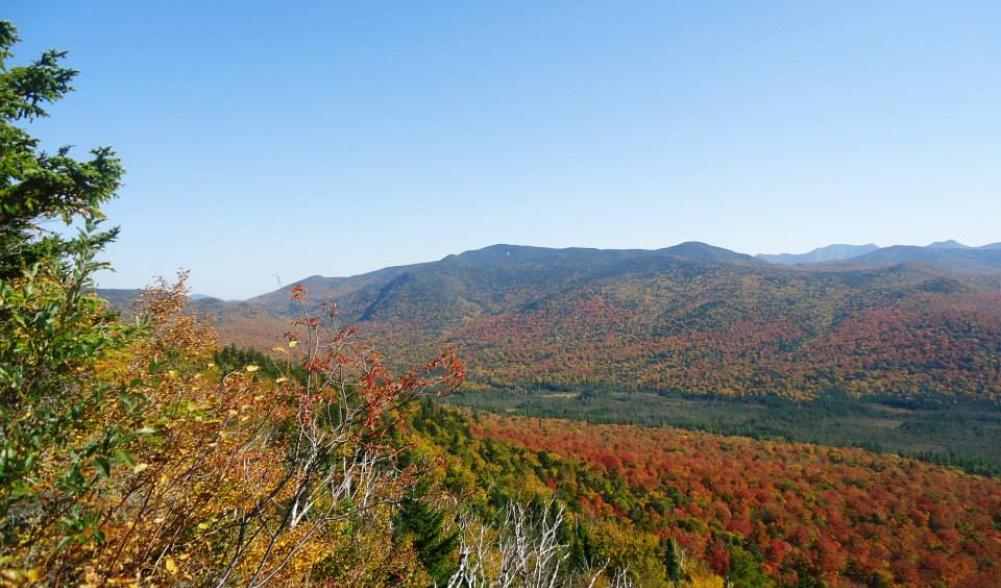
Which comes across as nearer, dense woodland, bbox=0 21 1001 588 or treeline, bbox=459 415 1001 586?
dense woodland, bbox=0 21 1001 588

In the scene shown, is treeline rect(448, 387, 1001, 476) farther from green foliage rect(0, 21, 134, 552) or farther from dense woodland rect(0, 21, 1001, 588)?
green foliage rect(0, 21, 134, 552)

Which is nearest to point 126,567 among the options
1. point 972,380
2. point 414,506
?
point 414,506

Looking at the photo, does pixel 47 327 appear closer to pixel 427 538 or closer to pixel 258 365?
pixel 258 365

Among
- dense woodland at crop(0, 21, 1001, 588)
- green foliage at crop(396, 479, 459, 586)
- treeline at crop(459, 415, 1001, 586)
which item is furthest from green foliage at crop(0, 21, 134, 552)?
treeline at crop(459, 415, 1001, 586)

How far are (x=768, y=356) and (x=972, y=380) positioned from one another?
5252 cm

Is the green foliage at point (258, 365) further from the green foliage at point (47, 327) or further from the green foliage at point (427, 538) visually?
the green foliage at point (427, 538)

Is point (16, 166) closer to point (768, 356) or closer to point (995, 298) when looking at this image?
point (768, 356)

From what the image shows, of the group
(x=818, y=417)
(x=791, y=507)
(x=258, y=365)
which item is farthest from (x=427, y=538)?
(x=818, y=417)

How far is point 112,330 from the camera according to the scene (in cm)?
607

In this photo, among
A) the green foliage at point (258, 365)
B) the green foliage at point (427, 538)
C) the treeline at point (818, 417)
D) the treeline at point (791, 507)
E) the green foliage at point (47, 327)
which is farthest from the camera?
the treeline at point (818, 417)

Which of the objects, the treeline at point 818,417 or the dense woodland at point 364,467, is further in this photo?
the treeline at point 818,417

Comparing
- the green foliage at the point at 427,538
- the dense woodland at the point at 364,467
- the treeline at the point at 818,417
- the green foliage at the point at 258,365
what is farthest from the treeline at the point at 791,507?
the green foliage at the point at 427,538

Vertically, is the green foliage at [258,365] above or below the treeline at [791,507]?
above

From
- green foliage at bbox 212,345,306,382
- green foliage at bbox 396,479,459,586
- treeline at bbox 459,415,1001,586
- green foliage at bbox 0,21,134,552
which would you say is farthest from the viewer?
treeline at bbox 459,415,1001,586
